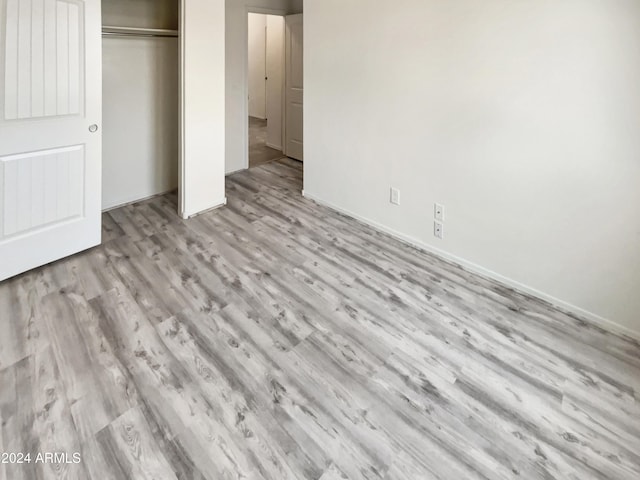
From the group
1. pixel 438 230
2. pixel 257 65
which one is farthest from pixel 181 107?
pixel 257 65

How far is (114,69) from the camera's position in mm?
3594

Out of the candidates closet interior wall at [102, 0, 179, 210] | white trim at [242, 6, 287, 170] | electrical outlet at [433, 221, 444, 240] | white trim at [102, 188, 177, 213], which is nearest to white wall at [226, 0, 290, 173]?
white trim at [242, 6, 287, 170]

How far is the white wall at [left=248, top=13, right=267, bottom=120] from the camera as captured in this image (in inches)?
349

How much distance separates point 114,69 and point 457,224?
10.8 feet

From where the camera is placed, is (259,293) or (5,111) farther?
(259,293)

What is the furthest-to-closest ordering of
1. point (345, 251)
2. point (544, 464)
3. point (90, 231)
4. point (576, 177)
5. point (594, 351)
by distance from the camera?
point (345, 251) < point (90, 231) < point (576, 177) < point (594, 351) < point (544, 464)

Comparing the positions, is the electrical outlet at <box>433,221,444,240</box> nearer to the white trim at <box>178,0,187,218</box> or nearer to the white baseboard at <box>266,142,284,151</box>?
the white trim at <box>178,0,187,218</box>

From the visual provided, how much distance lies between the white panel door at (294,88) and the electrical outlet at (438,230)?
312 cm

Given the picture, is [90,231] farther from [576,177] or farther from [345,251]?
[576,177]

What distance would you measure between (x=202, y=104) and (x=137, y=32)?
834 mm

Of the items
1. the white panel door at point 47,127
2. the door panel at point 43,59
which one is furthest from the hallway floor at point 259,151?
the door panel at point 43,59

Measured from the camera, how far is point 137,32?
11.7 feet

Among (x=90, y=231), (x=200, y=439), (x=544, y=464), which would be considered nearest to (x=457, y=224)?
(x=544, y=464)

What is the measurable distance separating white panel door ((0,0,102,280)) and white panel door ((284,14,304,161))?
3232mm
